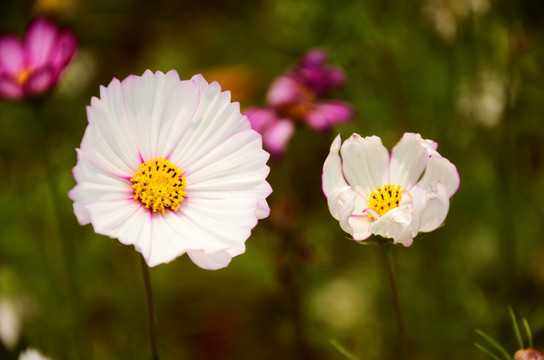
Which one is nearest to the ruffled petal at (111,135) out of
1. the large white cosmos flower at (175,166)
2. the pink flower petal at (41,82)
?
the large white cosmos flower at (175,166)

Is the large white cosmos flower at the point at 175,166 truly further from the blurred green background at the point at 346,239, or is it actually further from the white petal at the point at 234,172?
the blurred green background at the point at 346,239

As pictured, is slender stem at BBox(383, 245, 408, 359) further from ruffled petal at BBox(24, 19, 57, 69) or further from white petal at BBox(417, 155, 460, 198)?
ruffled petal at BBox(24, 19, 57, 69)

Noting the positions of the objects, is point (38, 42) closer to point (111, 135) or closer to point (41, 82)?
point (41, 82)

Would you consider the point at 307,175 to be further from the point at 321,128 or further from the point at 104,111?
the point at 104,111

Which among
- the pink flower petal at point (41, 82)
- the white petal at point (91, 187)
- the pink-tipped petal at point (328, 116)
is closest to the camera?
the white petal at point (91, 187)

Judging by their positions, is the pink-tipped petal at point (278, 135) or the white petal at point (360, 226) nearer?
the white petal at point (360, 226)

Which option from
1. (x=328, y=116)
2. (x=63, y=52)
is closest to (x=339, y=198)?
(x=328, y=116)

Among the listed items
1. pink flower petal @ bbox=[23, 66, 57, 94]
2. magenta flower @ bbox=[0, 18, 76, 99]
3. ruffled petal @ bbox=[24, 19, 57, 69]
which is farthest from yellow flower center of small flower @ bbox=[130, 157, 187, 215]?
ruffled petal @ bbox=[24, 19, 57, 69]
